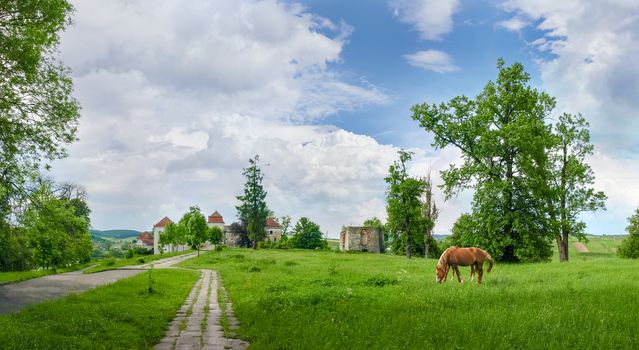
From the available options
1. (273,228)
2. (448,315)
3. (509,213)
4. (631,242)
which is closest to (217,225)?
(273,228)

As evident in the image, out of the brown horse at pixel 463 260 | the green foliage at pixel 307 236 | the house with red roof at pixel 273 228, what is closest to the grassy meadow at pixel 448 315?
the brown horse at pixel 463 260

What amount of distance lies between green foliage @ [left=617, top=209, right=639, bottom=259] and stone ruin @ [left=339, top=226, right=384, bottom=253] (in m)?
36.5

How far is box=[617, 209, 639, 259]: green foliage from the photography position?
178 ft

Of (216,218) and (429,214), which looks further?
(216,218)

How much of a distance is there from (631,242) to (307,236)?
2578 inches

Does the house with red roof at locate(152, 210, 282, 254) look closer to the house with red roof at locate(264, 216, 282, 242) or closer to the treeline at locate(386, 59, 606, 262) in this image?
the house with red roof at locate(264, 216, 282, 242)

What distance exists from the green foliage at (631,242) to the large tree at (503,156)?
2719cm

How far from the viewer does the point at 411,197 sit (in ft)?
186

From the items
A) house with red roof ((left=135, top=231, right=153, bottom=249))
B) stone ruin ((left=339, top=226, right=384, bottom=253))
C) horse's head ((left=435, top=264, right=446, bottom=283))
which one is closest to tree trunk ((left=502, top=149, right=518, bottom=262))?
horse's head ((left=435, top=264, right=446, bottom=283))

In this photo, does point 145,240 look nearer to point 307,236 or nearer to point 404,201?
point 307,236

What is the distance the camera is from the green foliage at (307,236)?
106m

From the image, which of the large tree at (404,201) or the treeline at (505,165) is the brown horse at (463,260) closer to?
the treeline at (505,165)

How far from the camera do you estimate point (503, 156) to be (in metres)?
35.0

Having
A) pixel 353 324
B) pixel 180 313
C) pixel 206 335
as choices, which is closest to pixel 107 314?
pixel 180 313
